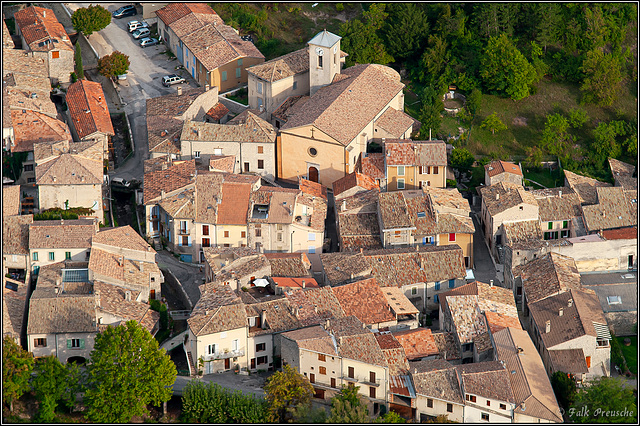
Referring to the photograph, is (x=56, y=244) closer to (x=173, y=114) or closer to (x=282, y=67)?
(x=173, y=114)

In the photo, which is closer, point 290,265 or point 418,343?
point 418,343

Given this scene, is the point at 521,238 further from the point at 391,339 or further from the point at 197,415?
the point at 197,415

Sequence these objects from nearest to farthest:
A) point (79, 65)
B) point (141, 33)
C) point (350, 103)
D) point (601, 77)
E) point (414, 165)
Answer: point (414, 165) → point (350, 103) → point (79, 65) → point (601, 77) → point (141, 33)

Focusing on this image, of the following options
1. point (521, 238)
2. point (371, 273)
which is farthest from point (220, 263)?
point (521, 238)

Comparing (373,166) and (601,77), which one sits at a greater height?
(601,77)

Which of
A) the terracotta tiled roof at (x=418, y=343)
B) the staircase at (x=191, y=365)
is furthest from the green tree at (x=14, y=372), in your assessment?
the terracotta tiled roof at (x=418, y=343)

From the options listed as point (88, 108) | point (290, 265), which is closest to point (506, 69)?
point (290, 265)

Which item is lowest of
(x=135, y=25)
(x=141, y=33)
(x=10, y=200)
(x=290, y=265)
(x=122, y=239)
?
(x=290, y=265)

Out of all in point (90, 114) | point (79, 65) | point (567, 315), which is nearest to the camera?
point (567, 315)
